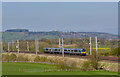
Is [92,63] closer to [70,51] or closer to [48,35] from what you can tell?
[70,51]

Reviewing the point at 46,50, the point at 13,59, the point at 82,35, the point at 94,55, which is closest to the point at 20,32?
the point at 82,35

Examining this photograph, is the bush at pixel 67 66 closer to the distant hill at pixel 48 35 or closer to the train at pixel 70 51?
the train at pixel 70 51

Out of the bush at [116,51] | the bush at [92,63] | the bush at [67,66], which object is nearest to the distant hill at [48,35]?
the bush at [116,51]

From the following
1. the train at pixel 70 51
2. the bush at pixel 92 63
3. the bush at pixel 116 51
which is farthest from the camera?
the train at pixel 70 51

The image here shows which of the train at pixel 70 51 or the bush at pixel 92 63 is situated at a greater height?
the train at pixel 70 51

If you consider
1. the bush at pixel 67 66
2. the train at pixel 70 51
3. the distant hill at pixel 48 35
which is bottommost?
the bush at pixel 67 66

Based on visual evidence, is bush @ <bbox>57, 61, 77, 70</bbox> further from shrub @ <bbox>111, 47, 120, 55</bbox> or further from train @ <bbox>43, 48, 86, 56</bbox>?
shrub @ <bbox>111, 47, 120, 55</bbox>

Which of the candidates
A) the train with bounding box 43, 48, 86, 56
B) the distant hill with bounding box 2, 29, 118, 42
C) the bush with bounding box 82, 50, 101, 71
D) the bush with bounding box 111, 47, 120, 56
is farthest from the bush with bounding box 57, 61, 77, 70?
the distant hill with bounding box 2, 29, 118, 42

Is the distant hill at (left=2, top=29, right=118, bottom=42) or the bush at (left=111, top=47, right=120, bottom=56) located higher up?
the distant hill at (left=2, top=29, right=118, bottom=42)

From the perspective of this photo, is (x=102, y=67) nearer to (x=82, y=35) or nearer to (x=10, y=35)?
(x=82, y=35)

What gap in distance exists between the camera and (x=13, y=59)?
172 ft

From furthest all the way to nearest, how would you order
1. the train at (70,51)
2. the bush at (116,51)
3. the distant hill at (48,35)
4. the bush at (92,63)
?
the distant hill at (48,35) → the train at (70,51) → the bush at (116,51) → the bush at (92,63)

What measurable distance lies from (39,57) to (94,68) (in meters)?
16.5

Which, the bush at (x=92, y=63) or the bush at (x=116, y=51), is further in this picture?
the bush at (x=116, y=51)
